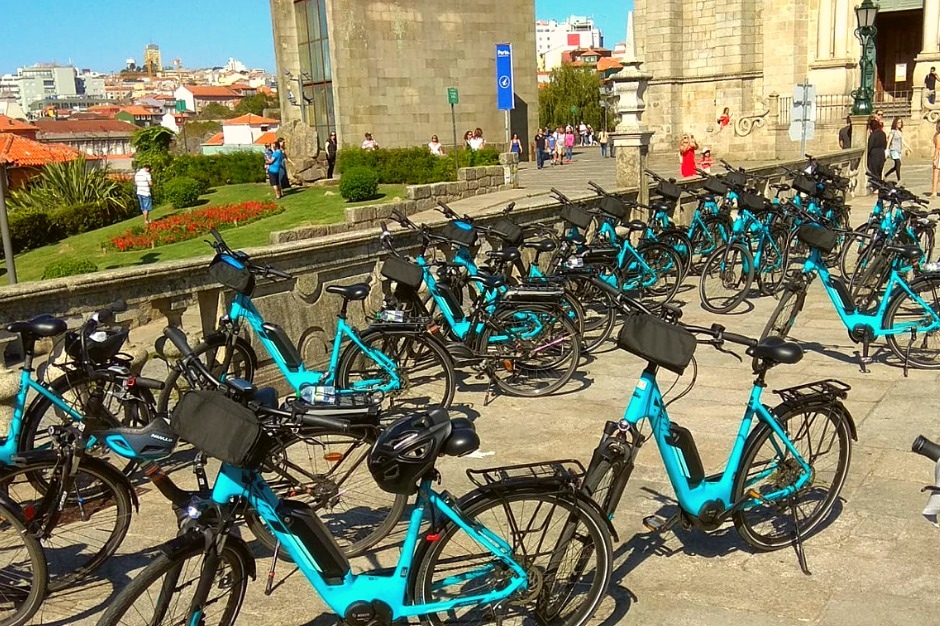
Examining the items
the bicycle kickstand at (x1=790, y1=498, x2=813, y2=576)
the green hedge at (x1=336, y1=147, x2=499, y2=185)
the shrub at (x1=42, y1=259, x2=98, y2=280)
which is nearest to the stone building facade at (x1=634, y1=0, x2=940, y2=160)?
the green hedge at (x1=336, y1=147, x2=499, y2=185)

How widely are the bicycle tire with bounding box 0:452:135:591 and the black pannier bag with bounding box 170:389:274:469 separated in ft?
4.32

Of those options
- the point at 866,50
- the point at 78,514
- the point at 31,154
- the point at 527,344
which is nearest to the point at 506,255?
the point at 527,344

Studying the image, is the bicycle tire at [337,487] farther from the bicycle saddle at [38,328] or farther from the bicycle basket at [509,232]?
the bicycle basket at [509,232]

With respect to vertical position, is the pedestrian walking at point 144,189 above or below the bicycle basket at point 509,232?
below

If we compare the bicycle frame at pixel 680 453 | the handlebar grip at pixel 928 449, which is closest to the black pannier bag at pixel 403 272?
the bicycle frame at pixel 680 453

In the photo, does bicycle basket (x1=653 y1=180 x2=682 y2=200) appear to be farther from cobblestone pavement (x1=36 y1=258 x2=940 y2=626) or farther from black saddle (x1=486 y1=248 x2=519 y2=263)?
cobblestone pavement (x1=36 y1=258 x2=940 y2=626)

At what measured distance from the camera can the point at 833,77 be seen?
93.6 ft

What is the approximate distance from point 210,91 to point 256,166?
563 ft

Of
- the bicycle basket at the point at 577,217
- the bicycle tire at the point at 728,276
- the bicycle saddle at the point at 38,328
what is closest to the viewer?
the bicycle saddle at the point at 38,328

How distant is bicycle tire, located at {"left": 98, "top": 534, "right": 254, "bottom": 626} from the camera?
2.71 metres

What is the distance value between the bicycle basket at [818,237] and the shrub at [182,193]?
25.5 metres

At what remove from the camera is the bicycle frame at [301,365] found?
559 cm

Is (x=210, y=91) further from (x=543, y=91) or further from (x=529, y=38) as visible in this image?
(x=529, y=38)

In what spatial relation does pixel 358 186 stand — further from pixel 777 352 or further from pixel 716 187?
pixel 777 352
